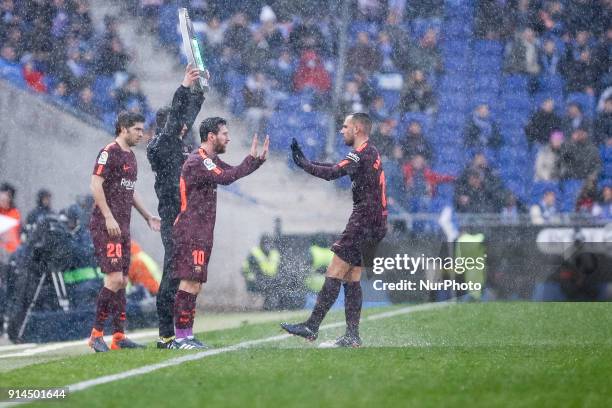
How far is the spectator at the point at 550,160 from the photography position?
50.3ft

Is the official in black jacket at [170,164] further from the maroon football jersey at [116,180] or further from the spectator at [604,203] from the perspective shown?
the spectator at [604,203]

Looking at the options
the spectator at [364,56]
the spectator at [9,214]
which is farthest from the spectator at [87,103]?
the spectator at [364,56]

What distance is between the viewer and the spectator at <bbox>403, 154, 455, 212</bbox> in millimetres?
15062

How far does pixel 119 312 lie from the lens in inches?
358

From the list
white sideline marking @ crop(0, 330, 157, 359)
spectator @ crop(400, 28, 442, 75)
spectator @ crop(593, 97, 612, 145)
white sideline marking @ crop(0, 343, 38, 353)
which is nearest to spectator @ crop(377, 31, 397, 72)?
spectator @ crop(400, 28, 442, 75)

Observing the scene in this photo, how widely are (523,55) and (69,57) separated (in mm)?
6511

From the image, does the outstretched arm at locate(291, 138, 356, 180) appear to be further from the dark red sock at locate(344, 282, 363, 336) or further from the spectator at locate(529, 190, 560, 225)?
the spectator at locate(529, 190, 560, 225)

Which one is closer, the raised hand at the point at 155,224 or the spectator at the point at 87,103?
the raised hand at the point at 155,224

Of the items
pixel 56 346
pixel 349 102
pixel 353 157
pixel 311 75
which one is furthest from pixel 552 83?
pixel 56 346

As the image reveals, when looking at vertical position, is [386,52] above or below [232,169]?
above

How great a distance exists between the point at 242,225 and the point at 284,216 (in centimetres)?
62

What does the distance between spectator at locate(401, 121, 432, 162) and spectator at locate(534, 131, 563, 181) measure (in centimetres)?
144

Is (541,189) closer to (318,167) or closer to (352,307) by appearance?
(352,307)

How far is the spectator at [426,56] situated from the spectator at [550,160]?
6.94 feet
